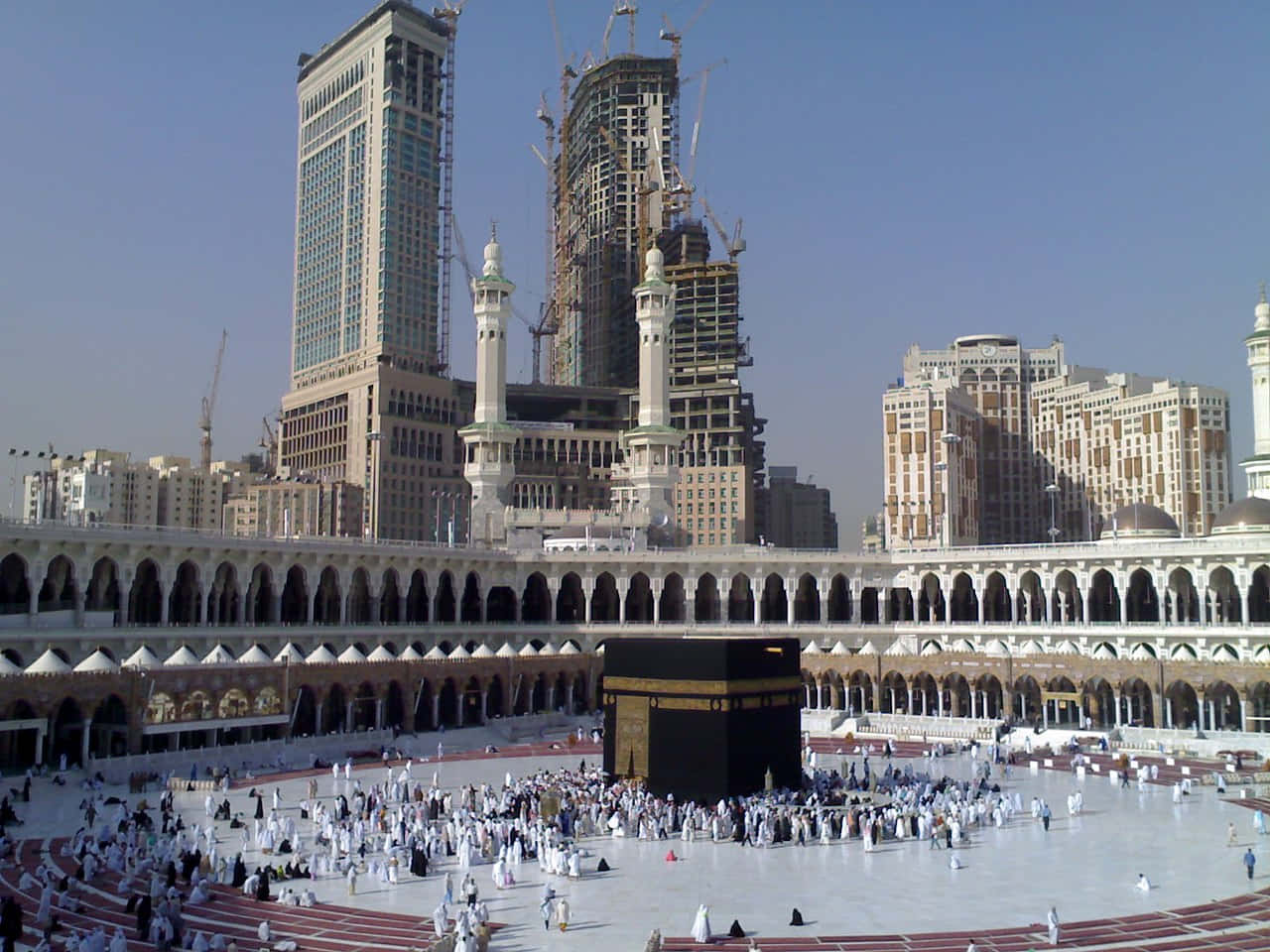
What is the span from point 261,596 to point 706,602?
1063 inches

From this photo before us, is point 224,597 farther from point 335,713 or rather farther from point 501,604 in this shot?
point 501,604

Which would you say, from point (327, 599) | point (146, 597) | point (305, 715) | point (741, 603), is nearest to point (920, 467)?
point (741, 603)

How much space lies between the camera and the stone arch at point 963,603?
70938 mm

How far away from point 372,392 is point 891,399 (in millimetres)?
50249

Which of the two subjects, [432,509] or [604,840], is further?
[432,509]

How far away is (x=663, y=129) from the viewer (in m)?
138

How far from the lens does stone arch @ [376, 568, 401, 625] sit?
63.8 metres

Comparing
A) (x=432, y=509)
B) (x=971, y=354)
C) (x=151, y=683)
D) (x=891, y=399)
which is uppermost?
(x=971, y=354)

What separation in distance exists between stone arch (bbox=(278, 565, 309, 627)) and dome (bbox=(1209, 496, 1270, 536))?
45608mm

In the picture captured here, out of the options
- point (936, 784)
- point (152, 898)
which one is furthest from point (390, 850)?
point (936, 784)

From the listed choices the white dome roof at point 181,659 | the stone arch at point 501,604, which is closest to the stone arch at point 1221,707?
the stone arch at point 501,604

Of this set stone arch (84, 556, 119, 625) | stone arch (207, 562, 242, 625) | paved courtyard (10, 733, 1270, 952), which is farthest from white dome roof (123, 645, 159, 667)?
stone arch (207, 562, 242, 625)

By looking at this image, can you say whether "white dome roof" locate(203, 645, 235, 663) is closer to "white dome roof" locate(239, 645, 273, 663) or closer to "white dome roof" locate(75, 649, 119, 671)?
"white dome roof" locate(239, 645, 273, 663)

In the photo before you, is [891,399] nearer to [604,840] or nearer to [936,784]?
[936,784]
